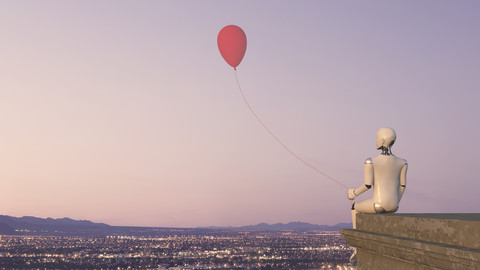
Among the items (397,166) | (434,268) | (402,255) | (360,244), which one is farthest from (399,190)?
(434,268)

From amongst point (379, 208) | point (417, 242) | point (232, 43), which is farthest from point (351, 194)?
point (232, 43)

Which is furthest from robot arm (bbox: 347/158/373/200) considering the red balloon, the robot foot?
the red balloon

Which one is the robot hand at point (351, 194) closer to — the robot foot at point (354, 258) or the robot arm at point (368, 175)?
the robot arm at point (368, 175)

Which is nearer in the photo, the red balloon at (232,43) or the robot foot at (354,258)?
the robot foot at (354,258)

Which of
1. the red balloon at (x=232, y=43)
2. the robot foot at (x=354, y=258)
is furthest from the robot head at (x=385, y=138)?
the red balloon at (x=232, y=43)

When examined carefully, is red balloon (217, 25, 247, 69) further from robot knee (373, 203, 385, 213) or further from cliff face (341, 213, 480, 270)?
cliff face (341, 213, 480, 270)

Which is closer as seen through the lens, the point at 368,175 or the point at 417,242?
the point at 417,242

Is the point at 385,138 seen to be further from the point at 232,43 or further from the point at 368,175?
the point at 232,43
